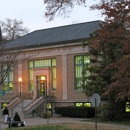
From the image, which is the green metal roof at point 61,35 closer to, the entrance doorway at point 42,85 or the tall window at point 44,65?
the tall window at point 44,65

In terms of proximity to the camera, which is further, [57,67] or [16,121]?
[57,67]

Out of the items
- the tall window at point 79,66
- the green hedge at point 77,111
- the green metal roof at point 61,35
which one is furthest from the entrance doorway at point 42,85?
the green hedge at point 77,111

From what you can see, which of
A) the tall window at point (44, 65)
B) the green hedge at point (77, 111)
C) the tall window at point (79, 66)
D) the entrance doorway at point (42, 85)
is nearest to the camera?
the green hedge at point (77, 111)

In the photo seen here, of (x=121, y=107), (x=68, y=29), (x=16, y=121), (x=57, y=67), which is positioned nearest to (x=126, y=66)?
(x=16, y=121)

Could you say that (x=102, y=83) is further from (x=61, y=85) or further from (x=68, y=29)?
(x=68, y=29)

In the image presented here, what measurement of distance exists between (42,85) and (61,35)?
244 inches

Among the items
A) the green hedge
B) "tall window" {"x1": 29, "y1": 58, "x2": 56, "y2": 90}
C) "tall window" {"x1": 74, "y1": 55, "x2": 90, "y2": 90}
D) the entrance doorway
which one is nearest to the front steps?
the entrance doorway

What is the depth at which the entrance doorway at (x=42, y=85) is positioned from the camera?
41188mm

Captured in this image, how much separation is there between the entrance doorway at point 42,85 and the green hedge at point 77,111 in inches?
190

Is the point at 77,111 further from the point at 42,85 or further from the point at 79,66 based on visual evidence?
the point at 42,85

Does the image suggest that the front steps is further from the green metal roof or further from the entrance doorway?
the green metal roof

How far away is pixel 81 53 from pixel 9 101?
11.6 m

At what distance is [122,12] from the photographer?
18109mm

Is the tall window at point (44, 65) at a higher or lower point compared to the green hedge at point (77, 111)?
higher
